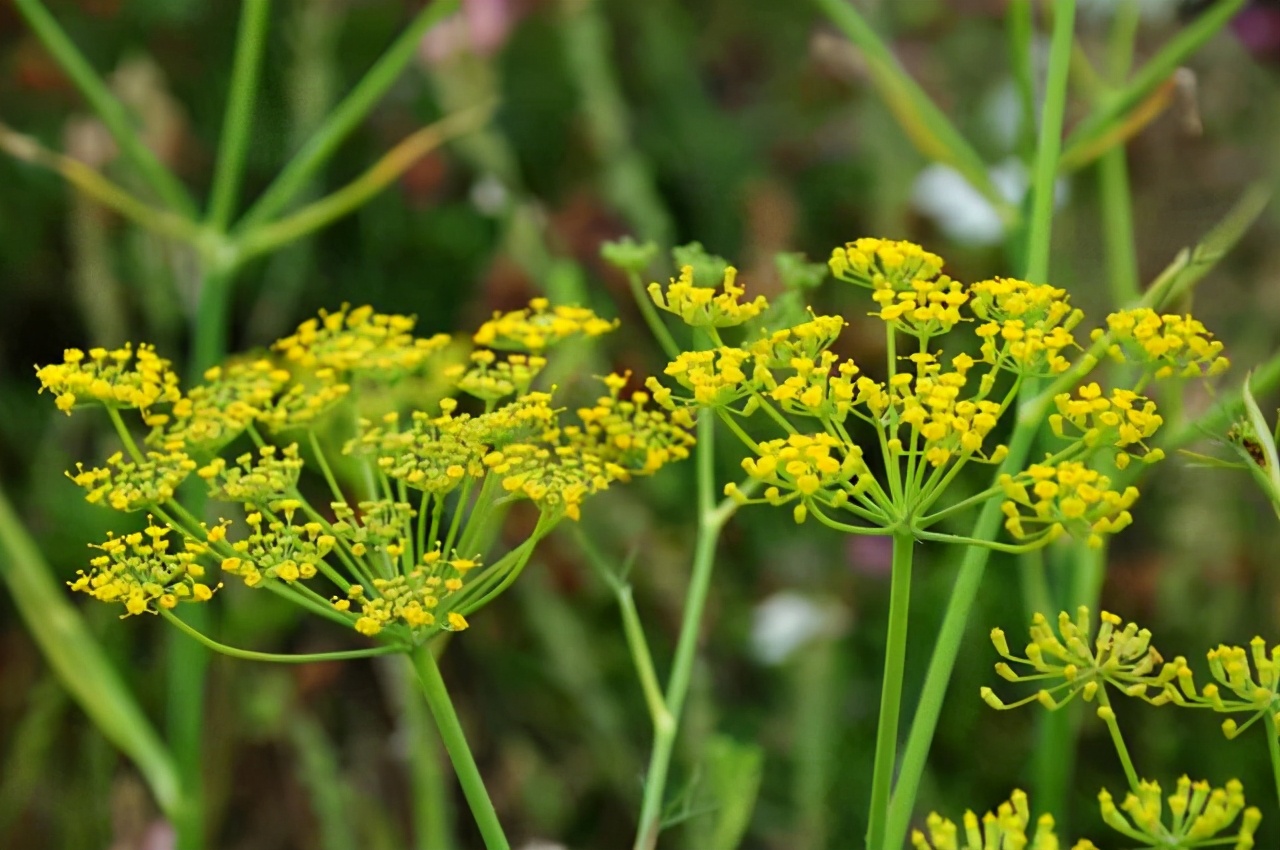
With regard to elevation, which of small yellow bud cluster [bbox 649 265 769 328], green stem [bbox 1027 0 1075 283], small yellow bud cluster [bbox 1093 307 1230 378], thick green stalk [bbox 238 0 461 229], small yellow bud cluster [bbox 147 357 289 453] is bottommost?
small yellow bud cluster [bbox 1093 307 1230 378]

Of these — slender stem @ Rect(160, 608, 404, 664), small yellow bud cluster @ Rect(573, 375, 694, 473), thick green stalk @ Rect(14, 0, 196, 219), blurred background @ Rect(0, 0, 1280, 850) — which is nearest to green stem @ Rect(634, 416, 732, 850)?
small yellow bud cluster @ Rect(573, 375, 694, 473)

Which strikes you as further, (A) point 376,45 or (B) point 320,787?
(A) point 376,45

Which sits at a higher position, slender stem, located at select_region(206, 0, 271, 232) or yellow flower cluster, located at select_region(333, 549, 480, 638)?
slender stem, located at select_region(206, 0, 271, 232)

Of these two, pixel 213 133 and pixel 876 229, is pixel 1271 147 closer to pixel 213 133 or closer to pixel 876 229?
pixel 876 229

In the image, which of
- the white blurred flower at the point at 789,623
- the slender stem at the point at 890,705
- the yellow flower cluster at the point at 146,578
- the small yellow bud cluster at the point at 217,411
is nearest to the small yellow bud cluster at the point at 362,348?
the small yellow bud cluster at the point at 217,411

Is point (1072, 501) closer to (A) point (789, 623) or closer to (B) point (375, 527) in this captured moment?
(B) point (375, 527)

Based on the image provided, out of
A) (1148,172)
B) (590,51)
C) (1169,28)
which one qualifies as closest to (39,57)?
(590,51)

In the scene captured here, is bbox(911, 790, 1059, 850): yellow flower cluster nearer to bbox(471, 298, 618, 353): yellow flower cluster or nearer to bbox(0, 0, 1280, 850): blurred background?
bbox(471, 298, 618, 353): yellow flower cluster

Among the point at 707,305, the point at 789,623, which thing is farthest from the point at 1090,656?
the point at 789,623
